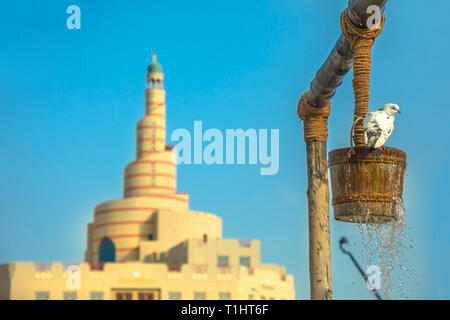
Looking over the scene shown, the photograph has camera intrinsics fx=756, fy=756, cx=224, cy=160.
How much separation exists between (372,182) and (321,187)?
1602mm

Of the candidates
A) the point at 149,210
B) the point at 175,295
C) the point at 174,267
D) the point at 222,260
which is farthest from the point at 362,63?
the point at 149,210

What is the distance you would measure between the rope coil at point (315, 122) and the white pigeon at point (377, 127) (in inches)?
72.1

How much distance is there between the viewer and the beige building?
159ft

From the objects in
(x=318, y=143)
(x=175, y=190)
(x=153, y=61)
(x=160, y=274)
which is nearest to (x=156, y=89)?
(x=153, y=61)

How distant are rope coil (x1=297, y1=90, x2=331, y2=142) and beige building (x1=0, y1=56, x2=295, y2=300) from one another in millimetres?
40117

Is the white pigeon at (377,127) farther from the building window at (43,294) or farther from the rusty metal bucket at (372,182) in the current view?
the building window at (43,294)

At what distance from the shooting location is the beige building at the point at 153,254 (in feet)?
159

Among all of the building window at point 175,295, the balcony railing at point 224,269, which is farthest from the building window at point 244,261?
the building window at point 175,295

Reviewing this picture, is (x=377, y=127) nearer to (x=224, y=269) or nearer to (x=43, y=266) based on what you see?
(x=224, y=269)

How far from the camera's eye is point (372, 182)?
6820 mm

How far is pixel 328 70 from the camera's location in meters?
7.98

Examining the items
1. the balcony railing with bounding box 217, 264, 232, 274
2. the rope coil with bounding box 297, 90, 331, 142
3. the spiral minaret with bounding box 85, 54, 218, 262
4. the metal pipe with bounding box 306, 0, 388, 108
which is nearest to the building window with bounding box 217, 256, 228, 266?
the balcony railing with bounding box 217, 264, 232, 274

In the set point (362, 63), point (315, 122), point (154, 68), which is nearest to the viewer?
point (362, 63)

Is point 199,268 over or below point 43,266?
below
